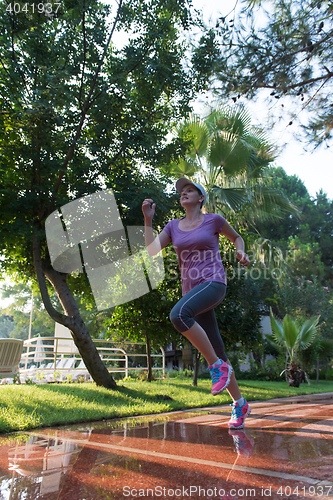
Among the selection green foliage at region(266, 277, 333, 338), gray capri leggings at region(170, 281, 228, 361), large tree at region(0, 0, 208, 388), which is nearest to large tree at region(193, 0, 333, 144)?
large tree at region(0, 0, 208, 388)

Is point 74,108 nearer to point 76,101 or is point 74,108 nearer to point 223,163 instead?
point 76,101

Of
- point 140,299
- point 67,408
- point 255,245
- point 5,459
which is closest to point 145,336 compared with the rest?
point 140,299

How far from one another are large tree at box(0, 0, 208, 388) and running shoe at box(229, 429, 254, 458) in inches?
153

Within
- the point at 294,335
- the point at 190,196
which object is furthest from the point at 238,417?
the point at 294,335

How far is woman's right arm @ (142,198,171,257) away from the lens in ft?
9.27

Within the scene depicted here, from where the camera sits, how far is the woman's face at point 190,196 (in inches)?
119

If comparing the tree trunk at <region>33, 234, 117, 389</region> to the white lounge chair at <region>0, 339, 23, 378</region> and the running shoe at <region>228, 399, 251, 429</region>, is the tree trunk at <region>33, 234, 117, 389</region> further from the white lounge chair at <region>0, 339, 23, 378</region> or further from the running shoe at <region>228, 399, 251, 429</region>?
the running shoe at <region>228, 399, 251, 429</region>

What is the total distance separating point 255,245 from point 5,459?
1210cm

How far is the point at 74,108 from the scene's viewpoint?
632 centimetres

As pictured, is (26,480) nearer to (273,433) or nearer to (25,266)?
(273,433)

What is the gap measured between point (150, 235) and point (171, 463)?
157 centimetres

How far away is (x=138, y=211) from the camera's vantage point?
6.70 metres

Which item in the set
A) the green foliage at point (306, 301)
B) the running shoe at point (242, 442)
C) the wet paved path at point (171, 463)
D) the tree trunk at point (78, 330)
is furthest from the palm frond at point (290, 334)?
the running shoe at point (242, 442)

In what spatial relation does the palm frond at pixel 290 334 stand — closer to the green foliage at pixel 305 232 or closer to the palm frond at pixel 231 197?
the palm frond at pixel 231 197
